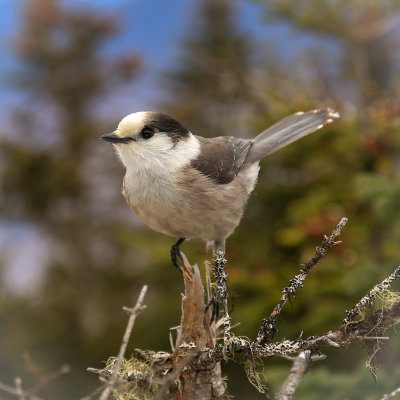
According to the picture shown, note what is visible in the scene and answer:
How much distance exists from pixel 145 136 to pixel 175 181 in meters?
0.23

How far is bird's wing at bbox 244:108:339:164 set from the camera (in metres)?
2.99

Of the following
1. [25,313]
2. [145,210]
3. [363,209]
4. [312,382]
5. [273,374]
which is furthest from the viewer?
[25,313]

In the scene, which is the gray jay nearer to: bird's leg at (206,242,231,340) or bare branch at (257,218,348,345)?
bird's leg at (206,242,231,340)

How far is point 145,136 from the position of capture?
2.36 m

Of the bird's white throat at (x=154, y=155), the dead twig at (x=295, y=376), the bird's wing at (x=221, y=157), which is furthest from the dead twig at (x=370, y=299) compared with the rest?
the bird's wing at (x=221, y=157)

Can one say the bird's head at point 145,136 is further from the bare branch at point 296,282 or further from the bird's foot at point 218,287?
the bare branch at point 296,282

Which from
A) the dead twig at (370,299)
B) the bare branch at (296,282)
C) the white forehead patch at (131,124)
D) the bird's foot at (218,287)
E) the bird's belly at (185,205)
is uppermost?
the white forehead patch at (131,124)

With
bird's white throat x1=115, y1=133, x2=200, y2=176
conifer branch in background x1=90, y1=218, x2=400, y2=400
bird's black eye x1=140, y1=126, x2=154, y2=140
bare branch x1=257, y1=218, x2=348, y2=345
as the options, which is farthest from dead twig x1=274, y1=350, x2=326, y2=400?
bird's black eye x1=140, y1=126, x2=154, y2=140

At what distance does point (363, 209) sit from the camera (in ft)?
17.0

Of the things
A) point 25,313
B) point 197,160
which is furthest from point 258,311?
point 25,313

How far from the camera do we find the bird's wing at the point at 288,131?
9.80 ft

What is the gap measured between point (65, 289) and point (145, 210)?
6.87 m

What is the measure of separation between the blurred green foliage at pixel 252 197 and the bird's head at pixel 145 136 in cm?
78

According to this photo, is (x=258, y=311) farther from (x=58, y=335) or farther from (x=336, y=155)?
(x=58, y=335)
